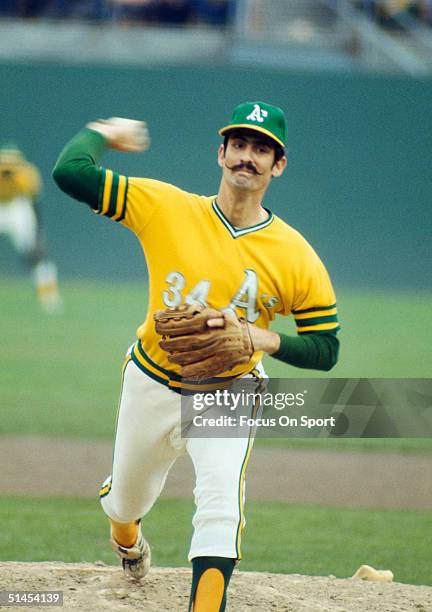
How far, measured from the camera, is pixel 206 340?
327 centimetres

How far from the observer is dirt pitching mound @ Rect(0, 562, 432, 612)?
3.68m

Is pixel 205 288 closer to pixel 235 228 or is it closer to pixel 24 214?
pixel 235 228

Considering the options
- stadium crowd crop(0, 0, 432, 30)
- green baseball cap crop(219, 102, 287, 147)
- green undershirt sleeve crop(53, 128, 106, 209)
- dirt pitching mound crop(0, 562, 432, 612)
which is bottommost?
dirt pitching mound crop(0, 562, 432, 612)

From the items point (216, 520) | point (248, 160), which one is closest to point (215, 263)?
point (248, 160)

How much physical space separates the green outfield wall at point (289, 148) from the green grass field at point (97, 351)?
587 mm

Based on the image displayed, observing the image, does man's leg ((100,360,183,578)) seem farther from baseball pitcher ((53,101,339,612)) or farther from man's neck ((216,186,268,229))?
man's neck ((216,186,268,229))

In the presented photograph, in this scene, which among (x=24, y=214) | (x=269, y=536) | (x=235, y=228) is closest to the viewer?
(x=235, y=228)

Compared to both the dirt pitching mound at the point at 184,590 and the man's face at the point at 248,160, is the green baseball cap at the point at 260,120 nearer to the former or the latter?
the man's face at the point at 248,160

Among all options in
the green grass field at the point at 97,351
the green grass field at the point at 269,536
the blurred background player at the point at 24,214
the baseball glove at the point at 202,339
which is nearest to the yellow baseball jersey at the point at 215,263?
the baseball glove at the point at 202,339

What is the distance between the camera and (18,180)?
1423 cm

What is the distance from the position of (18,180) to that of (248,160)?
1136 centimetres

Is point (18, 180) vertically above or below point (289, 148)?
below

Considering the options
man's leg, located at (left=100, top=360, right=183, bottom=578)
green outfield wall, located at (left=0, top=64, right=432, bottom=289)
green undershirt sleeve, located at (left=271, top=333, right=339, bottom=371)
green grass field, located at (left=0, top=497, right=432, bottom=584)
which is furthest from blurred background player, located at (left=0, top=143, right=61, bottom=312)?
green undershirt sleeve, located at (left=271, top=333, right=339, bottom=371)

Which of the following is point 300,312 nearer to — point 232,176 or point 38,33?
point 232,176
